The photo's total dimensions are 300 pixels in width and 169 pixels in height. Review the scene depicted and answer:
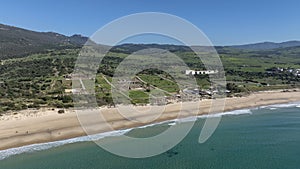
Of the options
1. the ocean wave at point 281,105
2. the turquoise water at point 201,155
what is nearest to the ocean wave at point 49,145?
the turquoise water at point 201,155

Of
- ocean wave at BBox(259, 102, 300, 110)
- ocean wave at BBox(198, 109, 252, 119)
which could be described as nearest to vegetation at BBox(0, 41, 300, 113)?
ocean wave at BBox(259, 102, 300, 110)

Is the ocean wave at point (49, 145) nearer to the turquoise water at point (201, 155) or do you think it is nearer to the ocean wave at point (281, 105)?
the turquoise water at point (201, 155)

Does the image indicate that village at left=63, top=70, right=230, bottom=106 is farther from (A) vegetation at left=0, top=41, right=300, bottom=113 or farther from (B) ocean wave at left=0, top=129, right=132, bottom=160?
(B) ocean wave at left=0, top=129, right=132, bottom=160

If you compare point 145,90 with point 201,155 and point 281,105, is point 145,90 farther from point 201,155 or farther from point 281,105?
point 201,155

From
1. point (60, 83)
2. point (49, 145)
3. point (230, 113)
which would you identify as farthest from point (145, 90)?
point (49, 145)

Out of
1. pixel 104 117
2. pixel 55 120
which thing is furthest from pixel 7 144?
pixel 104 117
